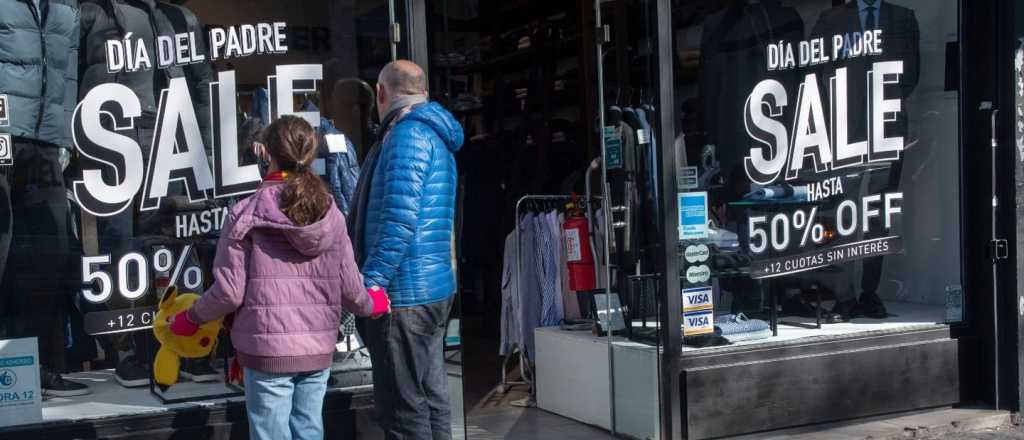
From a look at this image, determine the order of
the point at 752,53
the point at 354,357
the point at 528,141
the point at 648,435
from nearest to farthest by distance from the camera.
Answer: the point at 354,357
the point at 648,435
the point at 752,53
the point at 528,141

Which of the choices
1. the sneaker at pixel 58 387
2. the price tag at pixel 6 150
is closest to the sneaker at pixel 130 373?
the sneaker at pixel 58 387

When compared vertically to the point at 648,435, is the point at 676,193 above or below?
above

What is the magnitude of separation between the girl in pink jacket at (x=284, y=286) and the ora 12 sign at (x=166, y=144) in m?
1.07

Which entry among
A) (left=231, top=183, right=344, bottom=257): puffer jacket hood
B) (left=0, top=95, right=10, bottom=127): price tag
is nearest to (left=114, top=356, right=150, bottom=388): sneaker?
Answer: (left=0, top=95, right=10, bottom=127): price tag

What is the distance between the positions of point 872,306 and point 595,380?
1.76m

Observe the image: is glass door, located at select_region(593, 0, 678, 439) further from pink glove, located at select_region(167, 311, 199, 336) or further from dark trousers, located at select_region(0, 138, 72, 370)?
dark trousers, located at select_region(0, 138, 72, 370)

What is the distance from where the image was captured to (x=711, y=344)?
5.56 meters

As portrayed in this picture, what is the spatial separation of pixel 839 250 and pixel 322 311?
350cm

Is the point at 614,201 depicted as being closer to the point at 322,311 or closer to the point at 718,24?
the point at 718,24

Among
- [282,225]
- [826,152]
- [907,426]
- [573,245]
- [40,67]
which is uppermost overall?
[40,67]

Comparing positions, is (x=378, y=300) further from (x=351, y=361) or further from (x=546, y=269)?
(x=546, y=269)

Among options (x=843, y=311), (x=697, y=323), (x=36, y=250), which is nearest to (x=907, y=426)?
(x=843, y=311)

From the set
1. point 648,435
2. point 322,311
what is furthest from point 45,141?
point 648,435

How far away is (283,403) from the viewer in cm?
371
